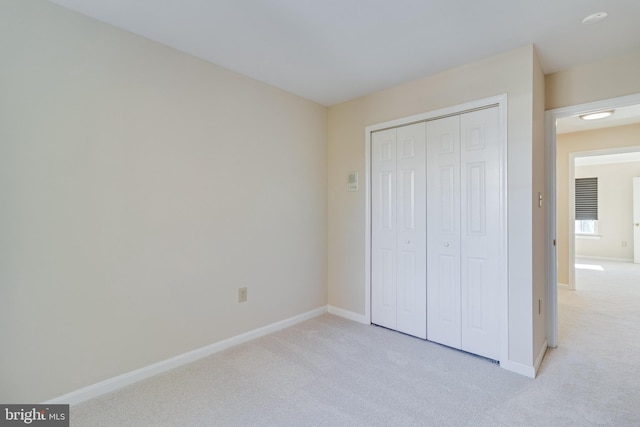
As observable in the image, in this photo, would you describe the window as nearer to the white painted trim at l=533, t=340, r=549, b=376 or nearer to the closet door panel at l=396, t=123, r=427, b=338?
the white painted trim at l=533, t=340, r=549, b=376

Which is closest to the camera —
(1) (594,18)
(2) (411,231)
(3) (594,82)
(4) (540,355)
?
(1) (594,18)

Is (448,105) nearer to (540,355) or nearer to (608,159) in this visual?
(540,355)

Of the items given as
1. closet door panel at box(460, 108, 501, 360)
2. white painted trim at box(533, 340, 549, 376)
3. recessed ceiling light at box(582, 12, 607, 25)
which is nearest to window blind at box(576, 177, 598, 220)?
white painted trim at box(533, 340, 549, 376)

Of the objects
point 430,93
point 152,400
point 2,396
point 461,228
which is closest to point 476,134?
point 430,93

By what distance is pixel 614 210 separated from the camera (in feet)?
23.4

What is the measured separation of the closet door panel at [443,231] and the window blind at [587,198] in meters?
7.25

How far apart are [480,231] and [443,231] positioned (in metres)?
0.31

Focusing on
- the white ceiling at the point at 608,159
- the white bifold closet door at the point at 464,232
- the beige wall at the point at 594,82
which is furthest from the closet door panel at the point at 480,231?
the white ceiling at the point at 608,159

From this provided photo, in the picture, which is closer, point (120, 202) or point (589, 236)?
point (120, 202)

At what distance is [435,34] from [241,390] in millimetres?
2758

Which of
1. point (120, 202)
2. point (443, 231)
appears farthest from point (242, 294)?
point (443, 231)

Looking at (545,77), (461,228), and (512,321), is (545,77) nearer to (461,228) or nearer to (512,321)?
(461,228)

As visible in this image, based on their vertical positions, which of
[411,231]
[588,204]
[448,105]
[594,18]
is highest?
[594,18]

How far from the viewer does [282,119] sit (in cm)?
311
